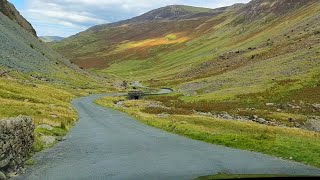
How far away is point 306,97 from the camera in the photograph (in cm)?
8500

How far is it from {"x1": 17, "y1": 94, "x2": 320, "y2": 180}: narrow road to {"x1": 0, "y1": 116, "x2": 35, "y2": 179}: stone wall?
3.58 ft


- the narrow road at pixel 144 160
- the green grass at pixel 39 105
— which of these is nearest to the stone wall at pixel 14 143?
the narrow road at pixel 144 160

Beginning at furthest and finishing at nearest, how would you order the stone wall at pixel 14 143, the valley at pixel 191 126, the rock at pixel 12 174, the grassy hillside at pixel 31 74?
1. the grassy hillside at pixel 31 74
2. the valley at pixel 191 126
3. the stone wall at pixel 14 143
4. the rock at pixel 12 174

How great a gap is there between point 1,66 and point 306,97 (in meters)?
90.9

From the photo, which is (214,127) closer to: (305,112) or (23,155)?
(305,112)

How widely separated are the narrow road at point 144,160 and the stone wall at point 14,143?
1092 millimetres

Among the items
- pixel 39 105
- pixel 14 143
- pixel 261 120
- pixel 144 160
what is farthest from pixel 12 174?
pixel 39 105

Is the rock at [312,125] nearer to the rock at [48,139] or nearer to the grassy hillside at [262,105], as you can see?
the grassy hillside at [262,105]

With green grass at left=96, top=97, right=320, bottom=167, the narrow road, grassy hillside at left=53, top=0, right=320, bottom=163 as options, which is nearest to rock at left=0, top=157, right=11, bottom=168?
the narrow road

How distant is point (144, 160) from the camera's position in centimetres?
3206

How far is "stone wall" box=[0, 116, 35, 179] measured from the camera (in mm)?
25172

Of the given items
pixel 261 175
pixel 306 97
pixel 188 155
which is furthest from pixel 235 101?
pixel 261 175

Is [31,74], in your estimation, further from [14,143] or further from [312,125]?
[14,143]

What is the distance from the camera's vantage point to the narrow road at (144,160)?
1068 inches
